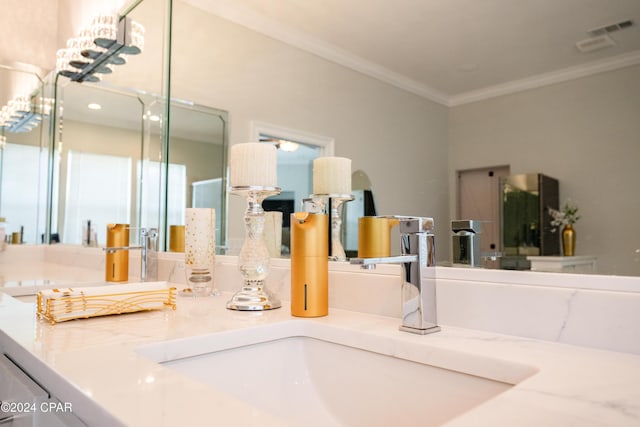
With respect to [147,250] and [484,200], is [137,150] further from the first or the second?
[484,200]

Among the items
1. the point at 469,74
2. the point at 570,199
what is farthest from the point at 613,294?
the point at 469,74

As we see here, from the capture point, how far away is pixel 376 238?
999mm

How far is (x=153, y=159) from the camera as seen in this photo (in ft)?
6.42

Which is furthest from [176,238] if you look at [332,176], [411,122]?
[411,122]

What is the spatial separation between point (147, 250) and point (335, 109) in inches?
34.2

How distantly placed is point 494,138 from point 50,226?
2.89m

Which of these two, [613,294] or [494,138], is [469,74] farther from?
[613,294]

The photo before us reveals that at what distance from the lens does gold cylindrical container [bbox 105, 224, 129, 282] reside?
167 cm

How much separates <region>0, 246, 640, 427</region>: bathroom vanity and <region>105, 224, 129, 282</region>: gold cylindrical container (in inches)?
23.9

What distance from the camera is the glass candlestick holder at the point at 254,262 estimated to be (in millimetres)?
1073

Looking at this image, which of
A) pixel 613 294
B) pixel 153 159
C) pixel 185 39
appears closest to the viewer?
pixel 613 294

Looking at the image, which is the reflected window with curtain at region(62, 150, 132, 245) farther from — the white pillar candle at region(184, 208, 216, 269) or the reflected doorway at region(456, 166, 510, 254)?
the reflected doorway at region(456, 166, 510, 254)

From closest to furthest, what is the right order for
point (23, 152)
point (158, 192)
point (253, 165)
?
point (253, 165) < point (158, 192) < point (23, 152)

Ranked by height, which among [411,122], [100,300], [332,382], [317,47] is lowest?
[332,382]
